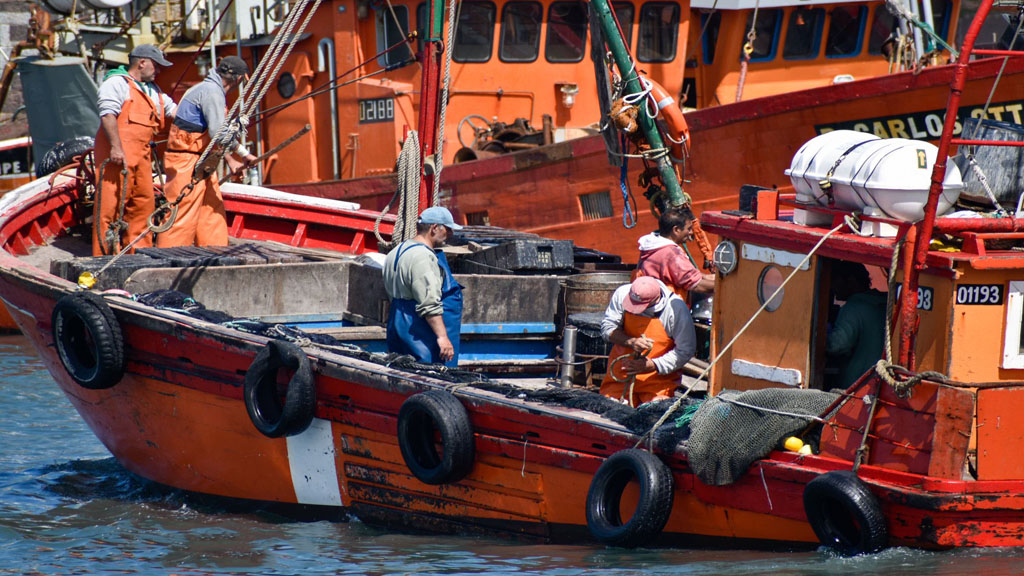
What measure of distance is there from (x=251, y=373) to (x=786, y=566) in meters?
3.09

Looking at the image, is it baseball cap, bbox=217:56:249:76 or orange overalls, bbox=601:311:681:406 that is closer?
orange overalls, bbox=601:311:681:406

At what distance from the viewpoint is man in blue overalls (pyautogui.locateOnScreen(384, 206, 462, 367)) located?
673 cm

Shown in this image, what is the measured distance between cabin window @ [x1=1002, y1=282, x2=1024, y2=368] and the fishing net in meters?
0.70

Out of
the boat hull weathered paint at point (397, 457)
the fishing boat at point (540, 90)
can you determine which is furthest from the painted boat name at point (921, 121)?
the boat hull weathered paint at point (397, 457)

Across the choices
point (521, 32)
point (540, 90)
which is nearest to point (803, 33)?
point (540, 90)

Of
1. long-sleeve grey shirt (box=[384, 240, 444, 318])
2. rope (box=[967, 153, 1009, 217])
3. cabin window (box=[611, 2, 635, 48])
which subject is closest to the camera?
rope (box=[967, 153, 1009, 217])

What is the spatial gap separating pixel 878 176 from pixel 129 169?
6.10m

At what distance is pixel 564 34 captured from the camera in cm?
1491

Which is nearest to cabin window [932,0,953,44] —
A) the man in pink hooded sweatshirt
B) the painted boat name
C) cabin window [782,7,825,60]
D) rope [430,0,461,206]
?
cabin window [782,7,825,60]

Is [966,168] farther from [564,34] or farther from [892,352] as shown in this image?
[564,34]

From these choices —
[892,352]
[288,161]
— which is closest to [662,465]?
[892,352]

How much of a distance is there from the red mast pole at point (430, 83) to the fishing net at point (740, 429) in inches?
160

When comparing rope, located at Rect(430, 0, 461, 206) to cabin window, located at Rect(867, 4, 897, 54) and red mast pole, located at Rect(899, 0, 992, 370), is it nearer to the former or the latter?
red mast pole, located at Rect(899, 0, 992, 370)

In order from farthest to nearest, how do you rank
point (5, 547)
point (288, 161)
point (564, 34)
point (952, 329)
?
point (288, 161) < point (564, 34) < point (5, 547) < point (952, 329)
